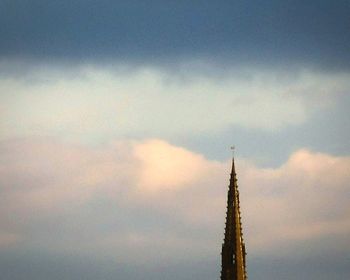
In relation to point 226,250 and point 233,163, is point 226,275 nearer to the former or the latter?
point 226,250

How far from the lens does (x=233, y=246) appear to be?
126062mm

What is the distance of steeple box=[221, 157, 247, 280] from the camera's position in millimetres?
125375

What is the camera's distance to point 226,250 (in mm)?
126250

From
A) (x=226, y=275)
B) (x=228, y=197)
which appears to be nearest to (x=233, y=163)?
(x=228, y=197)

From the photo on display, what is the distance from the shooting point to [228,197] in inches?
5032

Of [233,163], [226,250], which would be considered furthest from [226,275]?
[233,163]

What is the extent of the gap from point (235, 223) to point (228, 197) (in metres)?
3.23

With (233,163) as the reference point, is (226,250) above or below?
below

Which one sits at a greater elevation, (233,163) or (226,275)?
(233,163)

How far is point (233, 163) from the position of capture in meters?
129

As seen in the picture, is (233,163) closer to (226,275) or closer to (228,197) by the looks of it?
(228,197)

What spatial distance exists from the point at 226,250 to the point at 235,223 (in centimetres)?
327

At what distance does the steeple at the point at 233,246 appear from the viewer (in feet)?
411

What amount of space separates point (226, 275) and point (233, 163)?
43.5 feet
